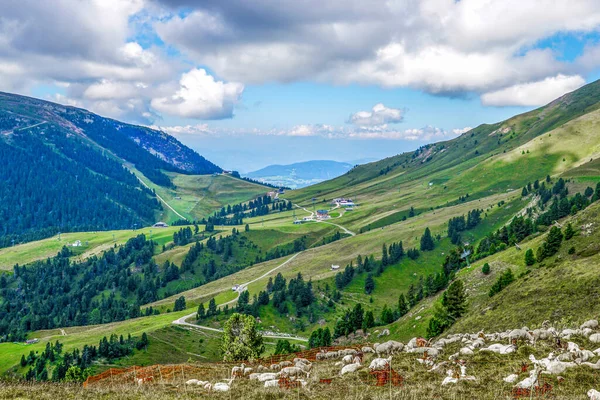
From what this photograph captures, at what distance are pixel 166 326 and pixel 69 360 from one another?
38722 millimetres

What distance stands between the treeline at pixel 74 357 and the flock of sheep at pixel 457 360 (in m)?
110

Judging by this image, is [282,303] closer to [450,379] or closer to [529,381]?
[450,379]

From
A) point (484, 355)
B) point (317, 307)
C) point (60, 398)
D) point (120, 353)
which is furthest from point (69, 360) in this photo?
point (484, 355)

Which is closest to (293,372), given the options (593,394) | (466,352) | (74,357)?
(466,352)

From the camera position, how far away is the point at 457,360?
37.7 m

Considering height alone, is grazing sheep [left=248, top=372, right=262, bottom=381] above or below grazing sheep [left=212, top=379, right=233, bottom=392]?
below

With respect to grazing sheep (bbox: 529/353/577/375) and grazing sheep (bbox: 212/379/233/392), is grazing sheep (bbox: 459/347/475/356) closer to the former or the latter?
grazing sheep (bbox: 529/353/577/375)

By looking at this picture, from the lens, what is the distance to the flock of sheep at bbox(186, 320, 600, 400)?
32438mm

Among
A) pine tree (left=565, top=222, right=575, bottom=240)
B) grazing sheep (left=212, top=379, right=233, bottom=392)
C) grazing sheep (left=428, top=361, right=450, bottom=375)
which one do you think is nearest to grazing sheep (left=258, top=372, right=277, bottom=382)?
grazing sheep (left=212, top=379, right=233, bottom=392)

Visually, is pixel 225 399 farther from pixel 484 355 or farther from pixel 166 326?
pixel 166 326

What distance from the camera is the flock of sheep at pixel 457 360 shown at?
106 ft

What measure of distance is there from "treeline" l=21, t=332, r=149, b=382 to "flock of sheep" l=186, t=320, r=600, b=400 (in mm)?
109581

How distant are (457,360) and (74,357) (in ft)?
438

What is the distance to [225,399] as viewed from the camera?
31.5 meters
